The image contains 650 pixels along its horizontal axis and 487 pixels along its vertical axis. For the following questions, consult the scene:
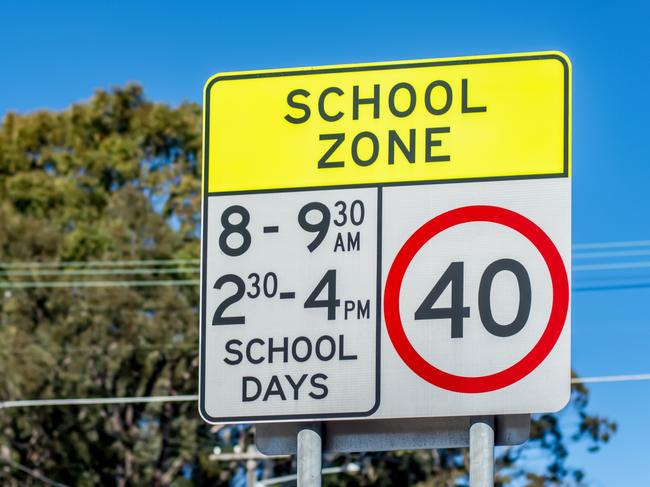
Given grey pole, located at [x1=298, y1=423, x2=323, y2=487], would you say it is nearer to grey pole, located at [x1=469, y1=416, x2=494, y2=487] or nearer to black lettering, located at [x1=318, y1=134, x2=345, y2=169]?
grey pole, located at [x1=469, y1=416, x2=494, y2=487]

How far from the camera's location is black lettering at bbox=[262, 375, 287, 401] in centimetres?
355

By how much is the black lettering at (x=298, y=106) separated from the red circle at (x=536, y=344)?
0.42 metres

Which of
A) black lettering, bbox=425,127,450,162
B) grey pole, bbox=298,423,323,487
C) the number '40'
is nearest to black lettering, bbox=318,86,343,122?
black lettering, bbox=425,127,450,162

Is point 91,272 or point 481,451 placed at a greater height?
point 91,272

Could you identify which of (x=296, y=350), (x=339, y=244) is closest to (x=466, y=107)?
(x=339, y=244)

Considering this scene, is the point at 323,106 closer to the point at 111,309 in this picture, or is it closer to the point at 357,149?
the point at 357,149

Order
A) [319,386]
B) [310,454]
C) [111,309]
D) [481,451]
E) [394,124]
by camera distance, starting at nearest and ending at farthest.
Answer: [481,451] → [310,454] → [319,386] → [394,124] → [111,309]

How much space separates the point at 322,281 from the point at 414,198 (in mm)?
305

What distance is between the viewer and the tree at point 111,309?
99.6ft

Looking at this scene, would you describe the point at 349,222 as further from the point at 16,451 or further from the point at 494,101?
the point at 16,451

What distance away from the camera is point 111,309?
99.3ft

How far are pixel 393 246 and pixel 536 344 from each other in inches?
16.7

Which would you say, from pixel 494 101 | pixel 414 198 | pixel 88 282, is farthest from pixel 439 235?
pixel 88 282

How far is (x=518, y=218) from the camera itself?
11.5 ft
